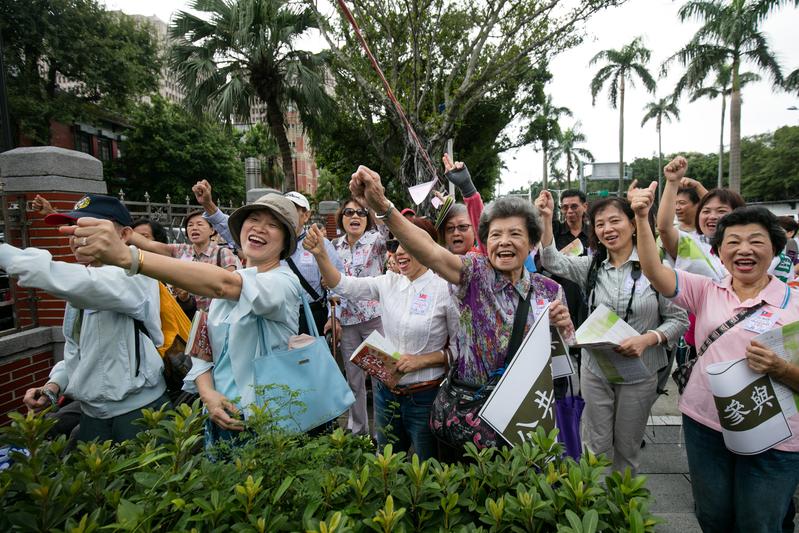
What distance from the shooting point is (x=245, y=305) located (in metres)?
1.84

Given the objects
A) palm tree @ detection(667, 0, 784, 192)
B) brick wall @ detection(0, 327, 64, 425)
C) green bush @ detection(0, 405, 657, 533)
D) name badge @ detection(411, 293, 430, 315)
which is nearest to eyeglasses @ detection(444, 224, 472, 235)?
name badge @ detection(411, 293, 430, 315)

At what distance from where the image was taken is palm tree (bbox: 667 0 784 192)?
16.8m

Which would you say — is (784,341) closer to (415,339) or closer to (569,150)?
(415,339)

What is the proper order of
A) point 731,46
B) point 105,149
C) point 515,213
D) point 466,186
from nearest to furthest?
point 515,213 < point 466,186 < point 731,46 < point 105,149

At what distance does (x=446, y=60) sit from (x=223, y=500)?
14.8 meters

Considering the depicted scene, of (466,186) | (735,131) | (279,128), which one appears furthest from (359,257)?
(735,131)

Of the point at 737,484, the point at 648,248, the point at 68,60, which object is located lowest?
→ the point at 737,484

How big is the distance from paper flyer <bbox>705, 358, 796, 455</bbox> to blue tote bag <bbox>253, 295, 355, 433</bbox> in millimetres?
1628

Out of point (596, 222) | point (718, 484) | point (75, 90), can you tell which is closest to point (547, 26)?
point (596, 222)

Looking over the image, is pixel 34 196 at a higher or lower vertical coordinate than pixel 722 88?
lower

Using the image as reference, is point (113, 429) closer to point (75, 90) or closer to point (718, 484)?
point (718, 484)

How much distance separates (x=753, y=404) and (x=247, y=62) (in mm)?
12591

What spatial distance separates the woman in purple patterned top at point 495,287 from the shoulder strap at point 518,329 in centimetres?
2

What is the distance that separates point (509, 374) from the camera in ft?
6.20
